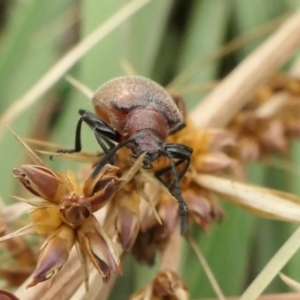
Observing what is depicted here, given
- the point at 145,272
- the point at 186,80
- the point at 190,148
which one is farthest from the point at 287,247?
the point at 186,80

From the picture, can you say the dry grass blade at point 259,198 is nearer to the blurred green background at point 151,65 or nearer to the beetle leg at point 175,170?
the beetle leg at point 175,170

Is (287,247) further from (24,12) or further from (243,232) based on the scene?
(24,12)

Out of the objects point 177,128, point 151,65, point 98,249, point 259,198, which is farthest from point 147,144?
point 151,65

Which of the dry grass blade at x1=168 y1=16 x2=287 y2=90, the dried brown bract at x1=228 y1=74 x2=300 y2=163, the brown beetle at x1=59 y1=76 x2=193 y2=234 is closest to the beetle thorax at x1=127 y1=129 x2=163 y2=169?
the brown beetle at x1=59 y1=76 x2=193 y2=234

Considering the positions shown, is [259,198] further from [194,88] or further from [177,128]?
[194,88]

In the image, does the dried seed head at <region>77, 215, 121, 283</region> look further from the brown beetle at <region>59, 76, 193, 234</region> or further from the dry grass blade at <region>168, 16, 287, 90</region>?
the dry grass blade at <region>168, 16, 287, 90</region>

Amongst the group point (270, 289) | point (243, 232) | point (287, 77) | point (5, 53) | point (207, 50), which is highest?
point (5, 53)
